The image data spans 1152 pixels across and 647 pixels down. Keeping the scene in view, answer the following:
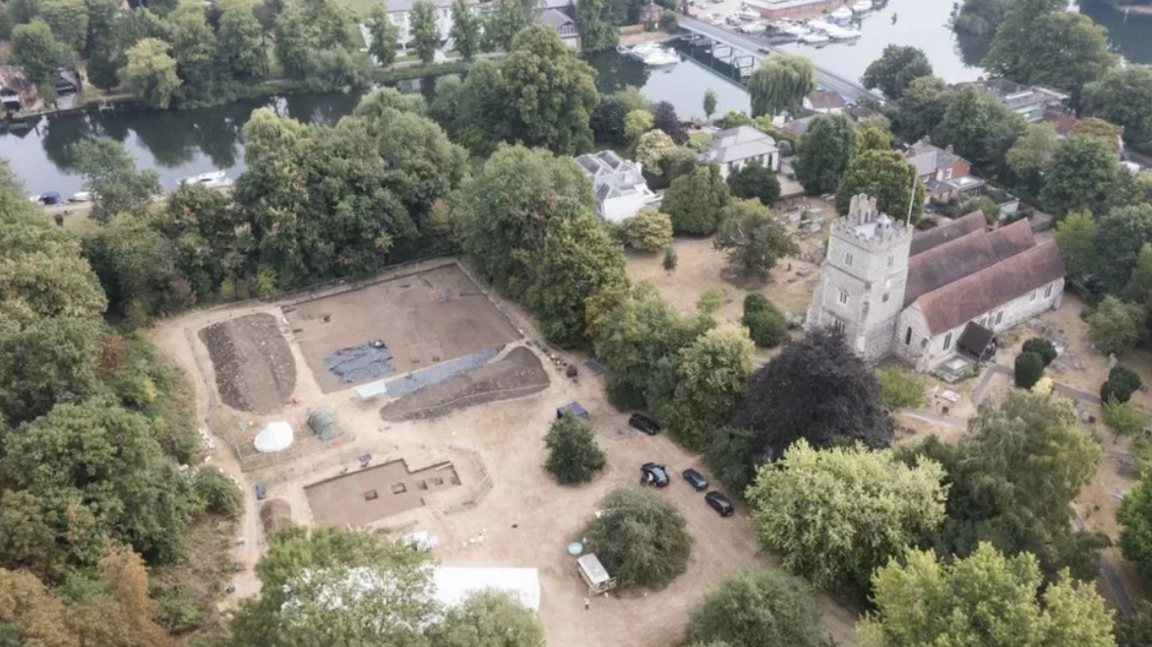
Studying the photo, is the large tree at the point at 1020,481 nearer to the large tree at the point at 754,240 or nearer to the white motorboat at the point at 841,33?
the large tree at the point at 754,240

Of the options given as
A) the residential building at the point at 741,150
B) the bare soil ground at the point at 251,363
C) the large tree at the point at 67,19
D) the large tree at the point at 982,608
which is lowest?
→ the bare soil ground at the point at 251,363

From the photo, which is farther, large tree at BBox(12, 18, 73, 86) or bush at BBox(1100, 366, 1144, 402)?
large tree at BBox(12, 18, 73, 86)

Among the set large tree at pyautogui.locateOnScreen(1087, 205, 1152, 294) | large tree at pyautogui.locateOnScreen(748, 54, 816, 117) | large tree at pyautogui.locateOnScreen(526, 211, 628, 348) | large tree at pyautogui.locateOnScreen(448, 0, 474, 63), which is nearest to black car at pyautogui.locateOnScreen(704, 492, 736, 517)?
large tree at pyautogui.locateOnScreen(526, 211, 628, 348)

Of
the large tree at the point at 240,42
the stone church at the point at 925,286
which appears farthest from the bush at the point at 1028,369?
the large tree at the point at 240,42

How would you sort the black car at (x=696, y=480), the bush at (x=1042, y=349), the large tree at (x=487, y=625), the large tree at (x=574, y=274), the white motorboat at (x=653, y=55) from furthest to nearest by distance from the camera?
the white motorboat at (x=653, y=55), the large tree at (x=574, y=274), the bush at (x=1042, y=349), the black car at (x=696, y=480), the large tree at (x=487, y=625)

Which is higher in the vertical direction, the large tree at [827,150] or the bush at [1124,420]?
the large tree at [827,150]

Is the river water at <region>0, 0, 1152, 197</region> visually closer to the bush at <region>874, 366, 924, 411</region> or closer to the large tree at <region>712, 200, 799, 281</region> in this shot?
the large tree at <region>712, 200, 799, 281</region>

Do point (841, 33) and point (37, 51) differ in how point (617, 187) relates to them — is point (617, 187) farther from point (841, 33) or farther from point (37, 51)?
point (841, 33)

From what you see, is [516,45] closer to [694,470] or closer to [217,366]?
[217,366]
